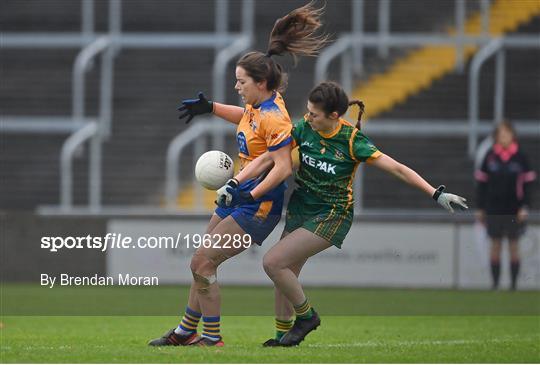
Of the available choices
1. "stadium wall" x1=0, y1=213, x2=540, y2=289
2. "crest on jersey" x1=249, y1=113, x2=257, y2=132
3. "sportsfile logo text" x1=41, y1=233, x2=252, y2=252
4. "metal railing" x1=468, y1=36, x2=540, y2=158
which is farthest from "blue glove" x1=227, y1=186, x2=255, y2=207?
"metal railing" x1=468, y1=36, x2=540, y2=158

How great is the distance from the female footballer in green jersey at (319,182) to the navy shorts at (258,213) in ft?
0.45

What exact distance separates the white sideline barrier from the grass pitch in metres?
0.22

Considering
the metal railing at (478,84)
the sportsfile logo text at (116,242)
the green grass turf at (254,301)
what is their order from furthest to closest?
the metal railing at (478,84), the sportsfile logo text at (116,242), the green grass turf at (254,301)

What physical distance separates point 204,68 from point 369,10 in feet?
9.07

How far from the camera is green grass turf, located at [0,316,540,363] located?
23.2 ft

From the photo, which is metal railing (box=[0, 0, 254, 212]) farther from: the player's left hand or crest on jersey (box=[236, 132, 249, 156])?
the player's left hand

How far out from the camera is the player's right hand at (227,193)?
7.31 m

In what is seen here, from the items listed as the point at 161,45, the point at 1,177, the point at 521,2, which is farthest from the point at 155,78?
the point at 521,2

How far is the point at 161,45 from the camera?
1833 cm

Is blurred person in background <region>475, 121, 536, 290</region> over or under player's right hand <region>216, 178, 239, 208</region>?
under

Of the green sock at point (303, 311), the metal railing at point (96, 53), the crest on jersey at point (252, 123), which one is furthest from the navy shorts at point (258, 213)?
the metal railing at point (96, 53)

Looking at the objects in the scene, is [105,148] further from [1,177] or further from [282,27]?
[282,27]

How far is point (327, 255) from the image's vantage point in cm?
1351

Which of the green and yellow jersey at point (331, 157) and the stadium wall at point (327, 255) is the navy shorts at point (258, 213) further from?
the stadium wall at point (327, 255)
